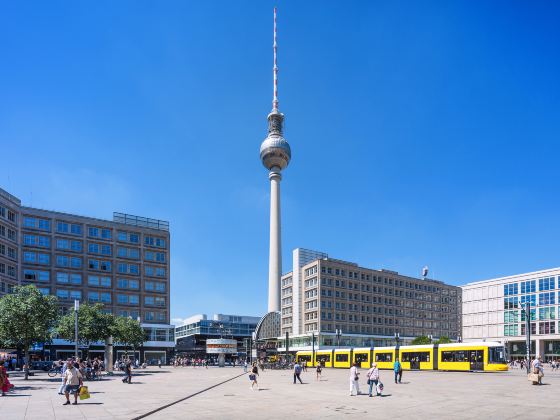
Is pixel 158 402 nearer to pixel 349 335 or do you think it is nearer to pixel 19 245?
pixel 19 245

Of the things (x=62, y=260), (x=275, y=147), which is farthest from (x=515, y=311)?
(x=62, y=260)

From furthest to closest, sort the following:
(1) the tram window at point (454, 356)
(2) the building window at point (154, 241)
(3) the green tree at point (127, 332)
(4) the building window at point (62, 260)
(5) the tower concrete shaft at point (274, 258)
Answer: (5) the tower concrete shaft at point (274, 258)
(2) the building window at point (154, 241)
(4) the building window at point (62, 260)
(3) the green tree at point (127, 332)
(1) the tram window at point (454, 356)

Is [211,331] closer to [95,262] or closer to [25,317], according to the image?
[95,262]

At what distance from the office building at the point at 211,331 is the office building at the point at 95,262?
2577 inches

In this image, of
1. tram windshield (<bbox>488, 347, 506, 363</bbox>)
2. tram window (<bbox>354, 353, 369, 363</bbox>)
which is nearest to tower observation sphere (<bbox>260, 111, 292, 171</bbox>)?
tram window (<bbox>354, 353, 369, 363</bbox>)

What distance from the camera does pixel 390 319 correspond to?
125m

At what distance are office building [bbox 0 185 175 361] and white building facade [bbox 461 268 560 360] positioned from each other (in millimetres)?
67815

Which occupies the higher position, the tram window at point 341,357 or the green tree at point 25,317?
the green tree at point 25,317

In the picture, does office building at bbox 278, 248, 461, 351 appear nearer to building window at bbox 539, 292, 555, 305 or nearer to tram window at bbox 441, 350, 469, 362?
building window at bbox 539, 292, 555, 305

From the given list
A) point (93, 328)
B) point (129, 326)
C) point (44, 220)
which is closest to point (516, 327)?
point (129, 326)

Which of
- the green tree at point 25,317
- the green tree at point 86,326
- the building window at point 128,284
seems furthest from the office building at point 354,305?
the green tree at point 25,317

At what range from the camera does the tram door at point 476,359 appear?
50094 mm

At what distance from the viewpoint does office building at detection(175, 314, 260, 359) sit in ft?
556

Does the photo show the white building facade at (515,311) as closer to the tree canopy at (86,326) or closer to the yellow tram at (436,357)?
the yellow tram at (436,357)
